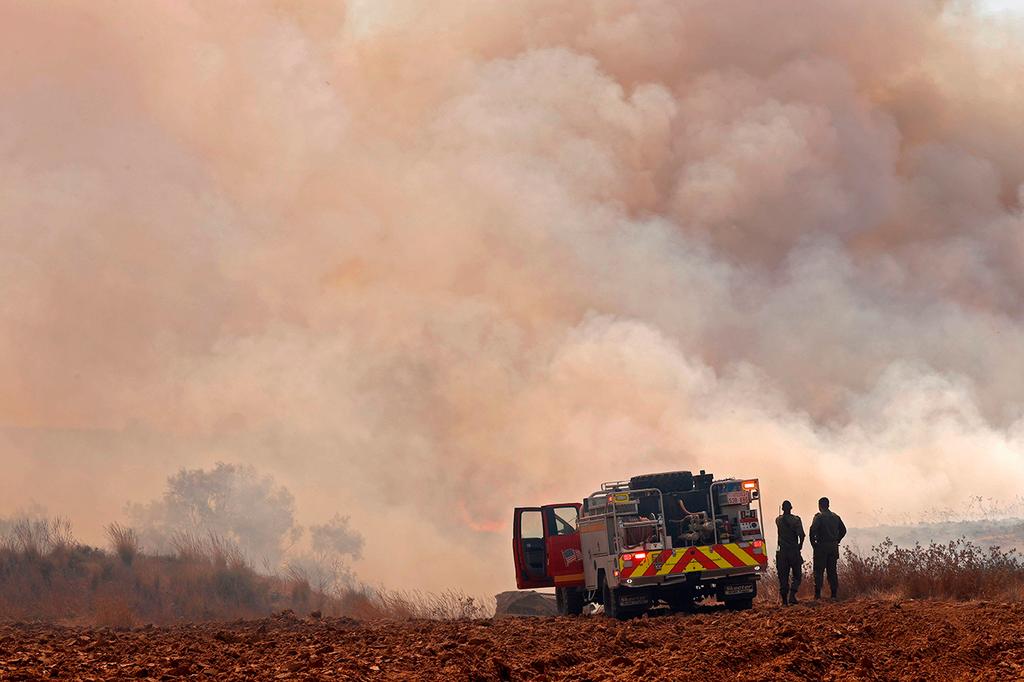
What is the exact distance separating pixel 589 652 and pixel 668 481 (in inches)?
326

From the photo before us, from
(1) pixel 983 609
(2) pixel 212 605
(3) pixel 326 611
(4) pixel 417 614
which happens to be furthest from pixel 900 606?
(2) pixel 212 605

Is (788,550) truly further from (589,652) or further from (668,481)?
(589,652)


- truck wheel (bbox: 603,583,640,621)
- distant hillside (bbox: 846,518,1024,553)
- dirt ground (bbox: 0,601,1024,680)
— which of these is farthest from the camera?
distant hillside (bbox: 846,518,1024,553)

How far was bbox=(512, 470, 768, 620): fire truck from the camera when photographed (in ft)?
59.2

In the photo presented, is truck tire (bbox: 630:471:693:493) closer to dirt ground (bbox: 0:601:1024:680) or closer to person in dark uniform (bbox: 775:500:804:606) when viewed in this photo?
person in dark uniform (bbox: 775:500:804:606)

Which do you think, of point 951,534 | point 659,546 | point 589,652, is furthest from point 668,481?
point 951,534

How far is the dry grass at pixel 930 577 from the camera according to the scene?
58.2 ft

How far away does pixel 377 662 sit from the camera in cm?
992

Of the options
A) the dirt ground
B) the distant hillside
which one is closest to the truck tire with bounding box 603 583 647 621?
the dirt ground

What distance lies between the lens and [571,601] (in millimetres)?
20594

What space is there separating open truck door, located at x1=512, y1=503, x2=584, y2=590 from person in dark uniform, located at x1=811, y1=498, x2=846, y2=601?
390 centimetres

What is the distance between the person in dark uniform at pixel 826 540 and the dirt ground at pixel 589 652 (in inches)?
156

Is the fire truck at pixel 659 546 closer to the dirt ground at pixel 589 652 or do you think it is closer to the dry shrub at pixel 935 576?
the dry shrub at pixel 935 576

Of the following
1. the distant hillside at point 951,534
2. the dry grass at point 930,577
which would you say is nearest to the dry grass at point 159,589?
the dry grass at point 930,577
